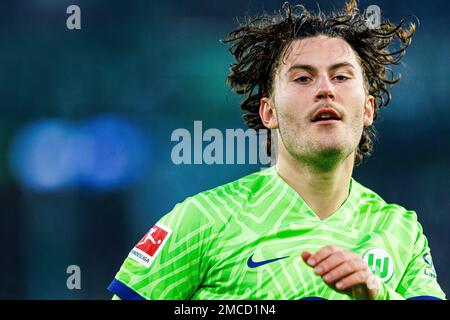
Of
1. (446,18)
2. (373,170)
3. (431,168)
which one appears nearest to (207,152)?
(373,170)

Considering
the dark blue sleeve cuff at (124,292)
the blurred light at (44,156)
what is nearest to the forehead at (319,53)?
the dark blue sleeve cuff at (124,292)

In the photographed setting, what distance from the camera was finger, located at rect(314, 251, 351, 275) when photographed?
2.61 metres

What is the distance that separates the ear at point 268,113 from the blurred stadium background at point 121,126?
226 centimetres

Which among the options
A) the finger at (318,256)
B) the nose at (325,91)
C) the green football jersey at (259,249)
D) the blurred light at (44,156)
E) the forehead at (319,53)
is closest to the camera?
the finger at (318,256)

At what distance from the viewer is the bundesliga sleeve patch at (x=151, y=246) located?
3.10 meters

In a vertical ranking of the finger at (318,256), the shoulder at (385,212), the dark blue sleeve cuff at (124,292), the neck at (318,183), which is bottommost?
the dark blue sleeve cuff at (124,292)

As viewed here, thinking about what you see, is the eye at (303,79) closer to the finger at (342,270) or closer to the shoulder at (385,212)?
the shoulder at (385,212)

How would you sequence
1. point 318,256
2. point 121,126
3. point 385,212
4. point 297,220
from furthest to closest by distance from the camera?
1. point 121,126
2. point 385,212
3. point 297,220
4. point 318,256

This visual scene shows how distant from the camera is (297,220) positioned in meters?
3.22

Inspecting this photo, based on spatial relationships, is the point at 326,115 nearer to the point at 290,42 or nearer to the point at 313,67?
the point at 313,67

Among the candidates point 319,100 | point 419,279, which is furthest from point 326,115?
point 419,279

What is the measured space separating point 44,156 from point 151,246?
9.86ft

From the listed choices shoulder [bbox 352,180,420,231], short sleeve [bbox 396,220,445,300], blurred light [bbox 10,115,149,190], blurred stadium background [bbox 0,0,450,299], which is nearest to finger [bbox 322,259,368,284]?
short sleeve [bbox 396,220,445,300]

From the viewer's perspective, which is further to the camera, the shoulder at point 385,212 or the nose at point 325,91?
the shoulder at point 385,212
